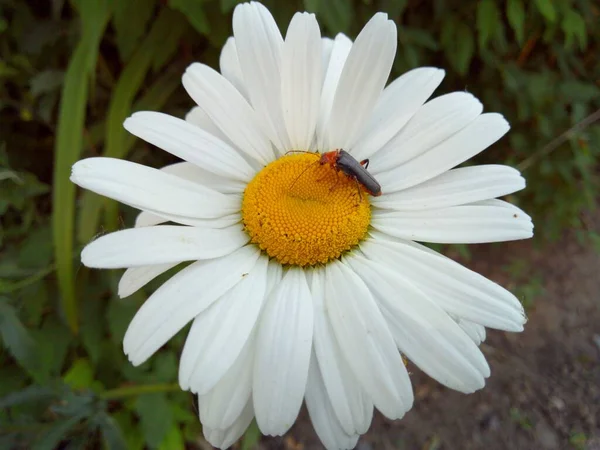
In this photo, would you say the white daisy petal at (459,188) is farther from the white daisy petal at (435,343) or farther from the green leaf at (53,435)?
the green leaf at (53,435)

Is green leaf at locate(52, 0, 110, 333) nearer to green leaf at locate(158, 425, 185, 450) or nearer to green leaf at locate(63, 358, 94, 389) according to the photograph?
green leaf at locate(63, 358, 94, 389)

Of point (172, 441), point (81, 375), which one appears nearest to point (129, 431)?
point (172, 441)

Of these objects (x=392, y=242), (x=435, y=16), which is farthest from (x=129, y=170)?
(x=435, y=16)

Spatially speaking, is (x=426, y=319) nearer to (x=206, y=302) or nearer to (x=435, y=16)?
(x=206, y=302)

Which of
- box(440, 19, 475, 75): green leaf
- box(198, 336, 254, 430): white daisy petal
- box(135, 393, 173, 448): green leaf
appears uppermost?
box(198, 336, 254, 430): white daisy petal

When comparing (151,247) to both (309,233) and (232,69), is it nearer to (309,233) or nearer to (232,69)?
(309,233)

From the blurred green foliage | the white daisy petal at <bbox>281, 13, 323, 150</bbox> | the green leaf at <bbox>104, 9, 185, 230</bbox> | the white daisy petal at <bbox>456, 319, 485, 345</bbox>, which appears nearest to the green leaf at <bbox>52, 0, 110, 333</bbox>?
the blurred green foliage
